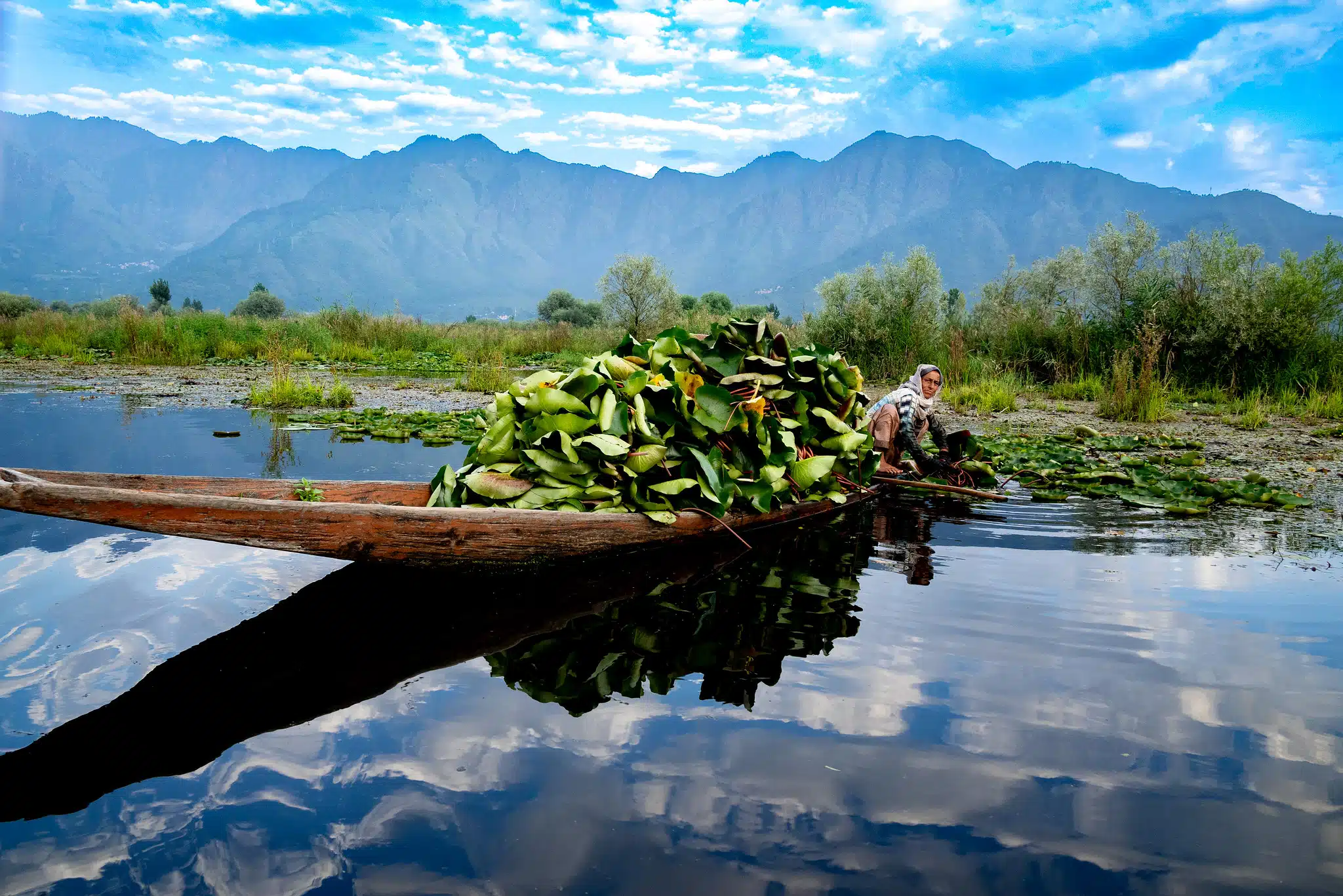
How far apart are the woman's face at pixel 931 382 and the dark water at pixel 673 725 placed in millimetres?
2167

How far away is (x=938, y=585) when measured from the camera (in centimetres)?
444

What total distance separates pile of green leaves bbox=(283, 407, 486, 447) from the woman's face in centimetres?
459

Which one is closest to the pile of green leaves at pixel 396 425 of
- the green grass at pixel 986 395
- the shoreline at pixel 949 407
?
the shoreline at pixel 949 407

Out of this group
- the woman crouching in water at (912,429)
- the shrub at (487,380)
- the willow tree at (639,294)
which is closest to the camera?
the woman crouching in water at (912,429)

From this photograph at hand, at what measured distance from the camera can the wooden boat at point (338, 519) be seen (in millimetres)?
3000

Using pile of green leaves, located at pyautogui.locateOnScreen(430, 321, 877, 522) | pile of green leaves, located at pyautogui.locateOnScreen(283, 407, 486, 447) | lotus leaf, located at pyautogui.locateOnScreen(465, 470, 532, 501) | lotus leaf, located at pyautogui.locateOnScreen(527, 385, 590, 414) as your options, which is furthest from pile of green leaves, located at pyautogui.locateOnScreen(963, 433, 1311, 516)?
pile of green leaves, located at pyautogui.locateOnScreen(283, 407, 486, 447)

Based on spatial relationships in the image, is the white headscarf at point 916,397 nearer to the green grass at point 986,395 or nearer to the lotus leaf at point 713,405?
the lotus leaf at point 713,405

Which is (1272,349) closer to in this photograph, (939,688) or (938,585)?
(938,585)

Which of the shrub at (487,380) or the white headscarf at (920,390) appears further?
the shrub at (487,380)

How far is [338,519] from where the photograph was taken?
10.9 feet

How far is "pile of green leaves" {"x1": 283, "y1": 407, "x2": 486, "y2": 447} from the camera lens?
29.3 ft

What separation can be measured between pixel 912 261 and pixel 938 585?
15237 millimetres

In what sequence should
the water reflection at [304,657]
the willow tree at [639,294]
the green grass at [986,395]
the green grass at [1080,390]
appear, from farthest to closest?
the willow tree at [639,294]
the green grass at [1080,390]
the green grass at [986,395]
the water reflection at [304,657]

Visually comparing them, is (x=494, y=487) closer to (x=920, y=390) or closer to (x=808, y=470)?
(x=808, y=470)
